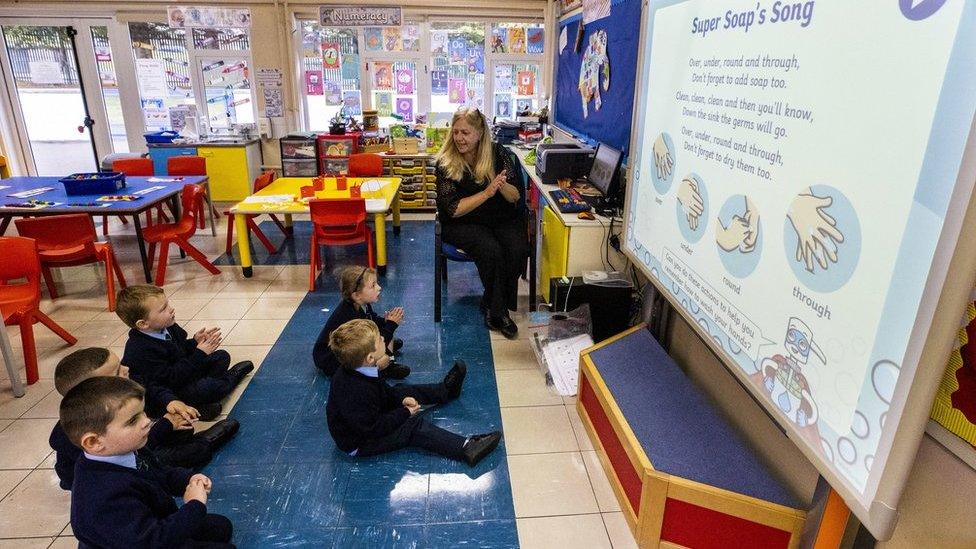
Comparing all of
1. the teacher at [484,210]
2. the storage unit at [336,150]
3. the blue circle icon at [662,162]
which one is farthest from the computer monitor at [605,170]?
the storage unit at [336,150]

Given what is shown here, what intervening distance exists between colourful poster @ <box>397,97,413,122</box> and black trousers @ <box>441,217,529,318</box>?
398cm

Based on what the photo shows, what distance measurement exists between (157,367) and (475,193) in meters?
2.07

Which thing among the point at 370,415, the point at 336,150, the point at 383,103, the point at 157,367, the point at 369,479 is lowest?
the point at 369,479

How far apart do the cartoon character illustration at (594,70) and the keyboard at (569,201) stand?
954 mm

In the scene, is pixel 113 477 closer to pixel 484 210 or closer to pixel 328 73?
pixel 484 210

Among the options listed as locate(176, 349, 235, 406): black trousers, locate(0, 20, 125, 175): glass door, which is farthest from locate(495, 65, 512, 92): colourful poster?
locate(176, 349, 235, 406): black trousers

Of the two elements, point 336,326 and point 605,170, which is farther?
point 605,170

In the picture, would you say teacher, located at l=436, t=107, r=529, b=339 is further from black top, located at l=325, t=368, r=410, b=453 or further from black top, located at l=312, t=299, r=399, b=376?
black top, located at l=325, t=368, r=410, b=453

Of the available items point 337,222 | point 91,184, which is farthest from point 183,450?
point 91,184

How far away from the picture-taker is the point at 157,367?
100 inches

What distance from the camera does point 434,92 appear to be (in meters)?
7.22

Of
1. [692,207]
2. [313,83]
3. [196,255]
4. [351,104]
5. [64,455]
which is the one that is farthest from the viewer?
[351,104]

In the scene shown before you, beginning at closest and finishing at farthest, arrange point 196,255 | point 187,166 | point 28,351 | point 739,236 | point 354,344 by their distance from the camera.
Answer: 1. point 739,236
2. point 354,344
3. point 28,351
4. point 196,255
5. point 187,166

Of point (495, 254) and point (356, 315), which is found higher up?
point (495, 254)
